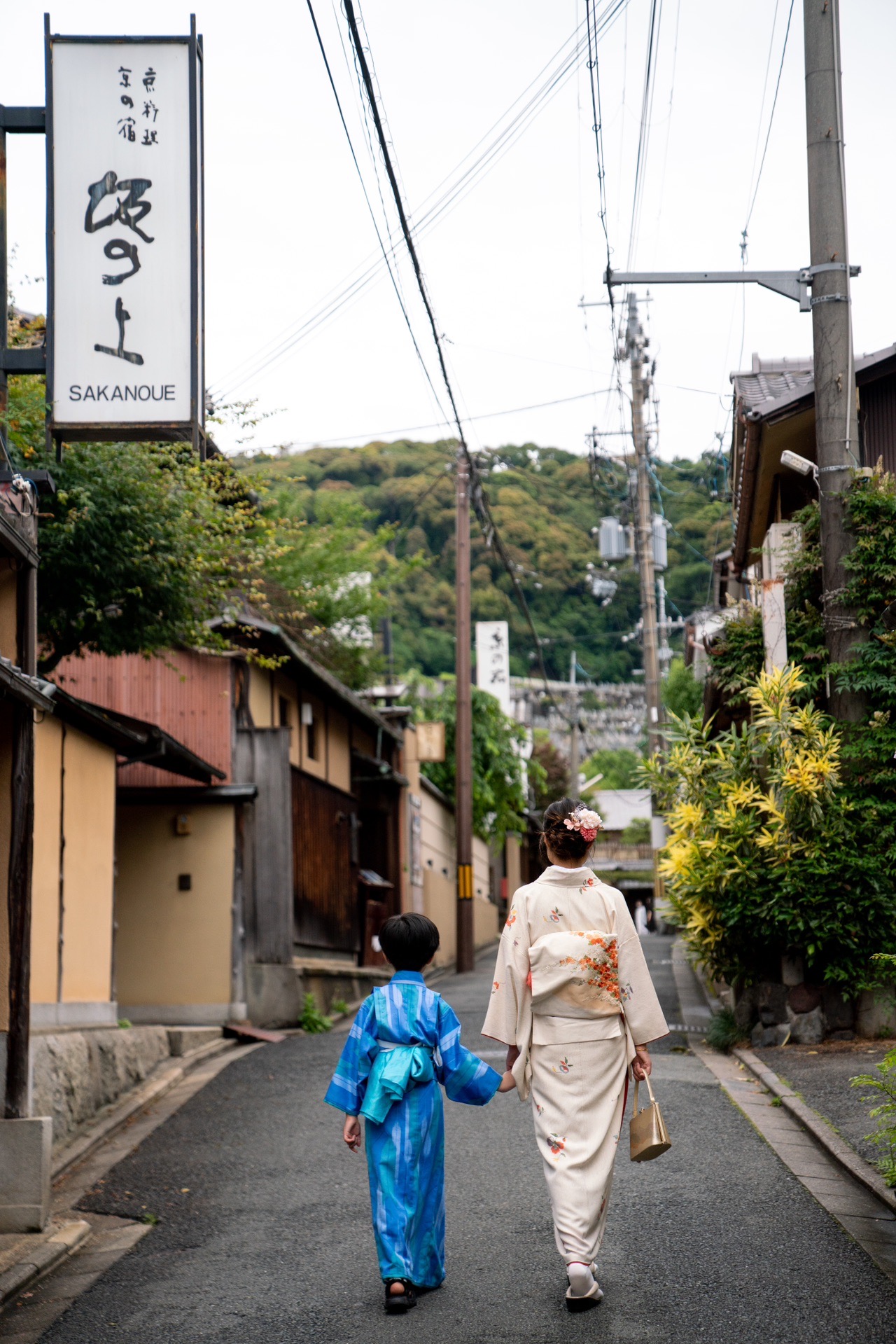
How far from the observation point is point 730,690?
42.3ft

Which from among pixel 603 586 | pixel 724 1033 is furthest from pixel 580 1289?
pixel 603 586

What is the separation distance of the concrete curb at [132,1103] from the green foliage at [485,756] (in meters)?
15.8

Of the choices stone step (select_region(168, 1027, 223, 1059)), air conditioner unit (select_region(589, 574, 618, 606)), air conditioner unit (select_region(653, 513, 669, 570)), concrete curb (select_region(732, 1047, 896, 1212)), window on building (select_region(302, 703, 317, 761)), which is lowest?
stone step (select_region(168, 1027, 223, 1059))

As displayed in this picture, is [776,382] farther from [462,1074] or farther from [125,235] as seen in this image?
[462,1074]

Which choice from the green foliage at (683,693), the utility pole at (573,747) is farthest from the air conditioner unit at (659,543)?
the utility pole at (573,747)

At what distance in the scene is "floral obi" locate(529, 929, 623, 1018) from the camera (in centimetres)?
540

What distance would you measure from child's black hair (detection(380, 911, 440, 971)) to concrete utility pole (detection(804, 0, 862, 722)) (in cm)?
645

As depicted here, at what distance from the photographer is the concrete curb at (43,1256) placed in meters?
5.93

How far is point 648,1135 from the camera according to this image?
5.25 metres

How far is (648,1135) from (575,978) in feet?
2.20

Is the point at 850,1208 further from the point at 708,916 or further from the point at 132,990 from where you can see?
the point at 132,990

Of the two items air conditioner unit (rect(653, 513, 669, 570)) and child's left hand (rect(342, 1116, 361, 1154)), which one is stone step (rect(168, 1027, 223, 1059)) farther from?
air conditioner unit (rect(653, 513, 669, 570))

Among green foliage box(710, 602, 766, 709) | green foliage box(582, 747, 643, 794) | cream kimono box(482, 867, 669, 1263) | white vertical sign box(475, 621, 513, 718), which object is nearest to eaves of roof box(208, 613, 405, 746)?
green foliage box(710, 602, 766, 709)

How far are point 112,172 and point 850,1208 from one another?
685 centimetres
